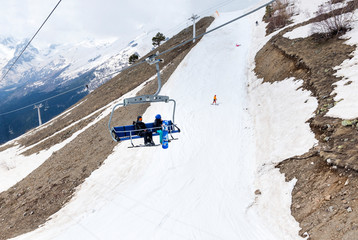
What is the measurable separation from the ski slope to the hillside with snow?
8cm

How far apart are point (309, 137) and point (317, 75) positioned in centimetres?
780

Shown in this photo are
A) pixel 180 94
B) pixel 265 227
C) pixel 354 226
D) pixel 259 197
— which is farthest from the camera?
pixel 180 94

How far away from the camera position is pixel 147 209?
1292 centimetres

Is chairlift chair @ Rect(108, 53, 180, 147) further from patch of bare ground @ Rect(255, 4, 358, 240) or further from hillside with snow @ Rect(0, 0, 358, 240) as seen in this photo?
patch of bare ground @ Rect(255, 4, 358, 240)

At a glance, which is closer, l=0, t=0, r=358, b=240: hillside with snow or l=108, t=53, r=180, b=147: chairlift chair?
l=0, t=0, r=358, b=240: hillside with snow

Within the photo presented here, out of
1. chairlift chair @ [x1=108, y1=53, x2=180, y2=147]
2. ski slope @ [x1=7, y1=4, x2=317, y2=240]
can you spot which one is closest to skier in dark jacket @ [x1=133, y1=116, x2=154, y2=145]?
chairlift chair @ [x1=108, y1=53, x2=180, y2=147]

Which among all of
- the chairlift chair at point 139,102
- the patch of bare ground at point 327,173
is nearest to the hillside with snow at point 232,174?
the patch of bare ground at point 327,173

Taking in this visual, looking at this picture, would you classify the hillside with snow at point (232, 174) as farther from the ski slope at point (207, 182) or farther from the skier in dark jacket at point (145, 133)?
the skier in dark jacket at point (145, 133)

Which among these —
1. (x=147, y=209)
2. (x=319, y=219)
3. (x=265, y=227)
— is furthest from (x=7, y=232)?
(x=319, y=219)

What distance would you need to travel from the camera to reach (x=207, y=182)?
14.4 m

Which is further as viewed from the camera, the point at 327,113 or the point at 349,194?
the point at 327,113

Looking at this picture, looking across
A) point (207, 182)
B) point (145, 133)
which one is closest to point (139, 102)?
point (145, 133)

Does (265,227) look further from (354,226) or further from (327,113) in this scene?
(327,113)

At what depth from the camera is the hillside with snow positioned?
32.2 ft
